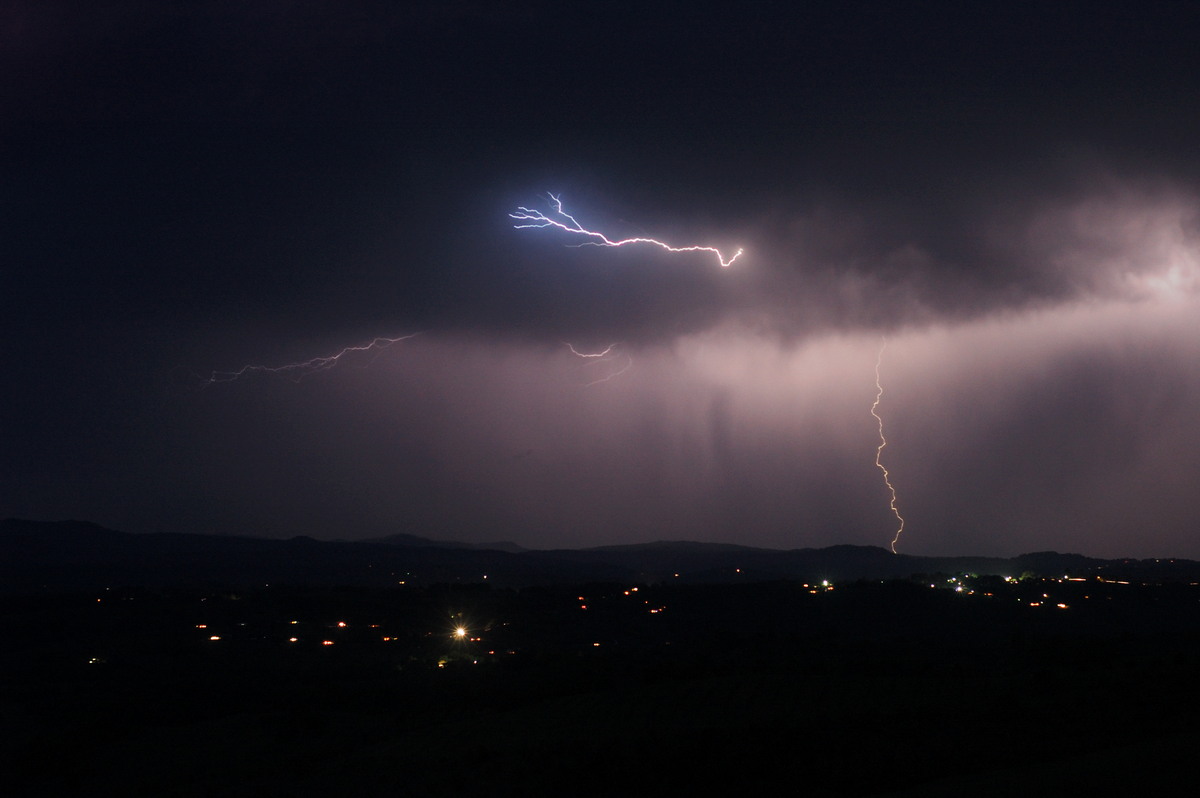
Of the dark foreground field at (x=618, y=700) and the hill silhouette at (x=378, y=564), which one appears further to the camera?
the hill silhouette at (x=378, y=564)

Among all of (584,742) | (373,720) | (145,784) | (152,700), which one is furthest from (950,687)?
(152,700)

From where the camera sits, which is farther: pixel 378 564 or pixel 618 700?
pixel 378 564

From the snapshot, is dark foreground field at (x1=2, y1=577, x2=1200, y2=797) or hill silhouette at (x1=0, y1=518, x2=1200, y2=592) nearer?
dark foreground field at (x1=2, y1=577, x2=1200, y2=797)

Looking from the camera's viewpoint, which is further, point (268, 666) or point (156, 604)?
point (156, 604)

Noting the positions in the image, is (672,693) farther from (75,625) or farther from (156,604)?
(156,604)

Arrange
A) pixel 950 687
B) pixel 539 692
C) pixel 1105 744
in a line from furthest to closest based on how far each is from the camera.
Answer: pixel 539 692, pixel 950 687, pixel 1105 744

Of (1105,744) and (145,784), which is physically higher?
(1105,744)

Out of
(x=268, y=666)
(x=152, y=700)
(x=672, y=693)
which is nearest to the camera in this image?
(x=672, y=693)
